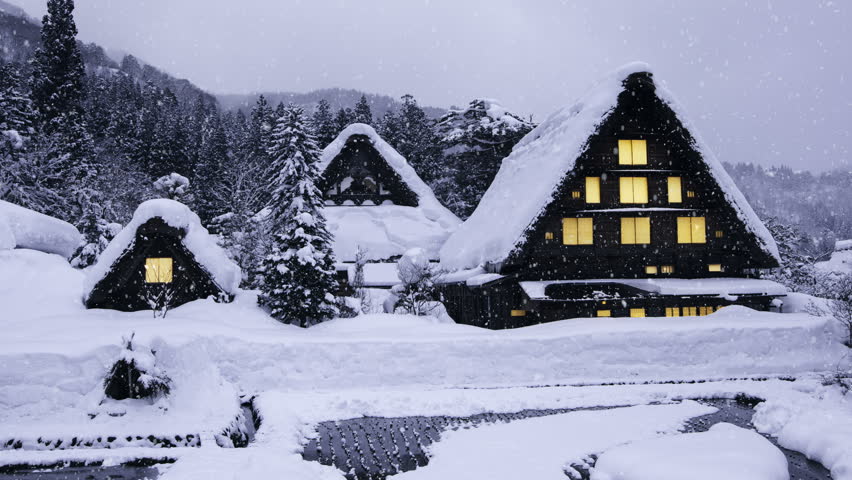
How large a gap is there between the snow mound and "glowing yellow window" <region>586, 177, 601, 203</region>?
12.6 m

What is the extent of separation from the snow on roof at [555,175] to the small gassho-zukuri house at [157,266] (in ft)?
34.0

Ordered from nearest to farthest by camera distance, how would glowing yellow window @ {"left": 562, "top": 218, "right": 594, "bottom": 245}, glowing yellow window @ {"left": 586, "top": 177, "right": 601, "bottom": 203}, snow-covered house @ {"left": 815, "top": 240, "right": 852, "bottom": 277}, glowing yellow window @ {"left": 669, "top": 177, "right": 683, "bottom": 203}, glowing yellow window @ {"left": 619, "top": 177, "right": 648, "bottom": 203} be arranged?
glowing yellow window @ {"left": 562, "top": 218, "right": 594, "bottom": 245}, glowing yellow window @ {"left": 586, "top": 177, "right": 601, "bottom": 203}, glowing yellow window @ {"left": 619, "top": 177, "right": 648, "bottom": 203}, glowing yellow window @ {"left": 669, "top": 177, "right": 683, "bottom": 203}, snow-covered house @ {"left": 815, "top": 240, "right": 852, "bottom": 277}

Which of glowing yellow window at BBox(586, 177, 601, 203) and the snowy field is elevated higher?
glowing yellow window at BBox(586, 177, 601, 203)

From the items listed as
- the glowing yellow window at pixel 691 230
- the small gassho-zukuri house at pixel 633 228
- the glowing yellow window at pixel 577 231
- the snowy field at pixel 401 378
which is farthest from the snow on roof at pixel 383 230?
the glowing yellow window at pixel 691 230

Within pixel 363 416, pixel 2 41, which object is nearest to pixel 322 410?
pixel 363 416

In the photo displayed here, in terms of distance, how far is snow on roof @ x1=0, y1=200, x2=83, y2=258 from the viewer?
73.7 feet

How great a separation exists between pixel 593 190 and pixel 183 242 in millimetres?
14926

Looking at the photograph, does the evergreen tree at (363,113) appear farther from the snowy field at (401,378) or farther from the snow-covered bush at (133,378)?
the snow-covered bush at (133,378)

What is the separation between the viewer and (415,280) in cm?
2364

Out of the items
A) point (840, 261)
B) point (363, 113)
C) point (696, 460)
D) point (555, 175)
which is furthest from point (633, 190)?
point (363, 113)

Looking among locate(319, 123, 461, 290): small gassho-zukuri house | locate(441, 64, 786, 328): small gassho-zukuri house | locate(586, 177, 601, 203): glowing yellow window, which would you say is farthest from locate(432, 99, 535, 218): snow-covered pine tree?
locate(586, 177, 601, 203): glowing yellow window

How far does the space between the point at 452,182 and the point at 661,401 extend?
31899mm

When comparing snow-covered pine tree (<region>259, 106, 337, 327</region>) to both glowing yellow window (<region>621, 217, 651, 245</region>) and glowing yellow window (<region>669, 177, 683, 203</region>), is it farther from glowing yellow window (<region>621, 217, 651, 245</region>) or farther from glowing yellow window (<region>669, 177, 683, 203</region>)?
glowing yellow window (<region>669, 177, 683, 203</region>)

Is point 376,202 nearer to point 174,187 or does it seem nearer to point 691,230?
point 691,230
